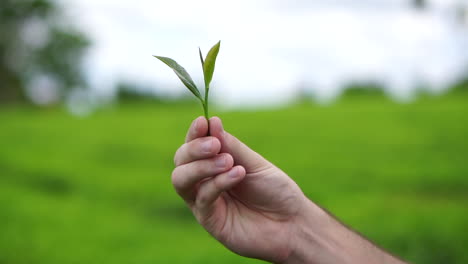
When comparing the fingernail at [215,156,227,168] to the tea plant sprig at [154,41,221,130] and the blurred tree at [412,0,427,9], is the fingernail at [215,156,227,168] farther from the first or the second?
the blurred tree at [412,0,427,9]

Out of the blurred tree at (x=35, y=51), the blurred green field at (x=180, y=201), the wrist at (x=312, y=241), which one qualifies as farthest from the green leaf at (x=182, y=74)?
the blurred tree at (x=35, y=51)

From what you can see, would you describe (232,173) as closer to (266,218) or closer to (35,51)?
(266,218)

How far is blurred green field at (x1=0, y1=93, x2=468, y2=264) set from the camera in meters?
3.90

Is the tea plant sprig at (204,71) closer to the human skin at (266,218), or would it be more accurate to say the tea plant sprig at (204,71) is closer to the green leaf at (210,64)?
the green leaf at (210,64)

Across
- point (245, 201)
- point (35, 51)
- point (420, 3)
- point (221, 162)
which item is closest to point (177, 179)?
point (221, 162)

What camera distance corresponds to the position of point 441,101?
7180 millimetres

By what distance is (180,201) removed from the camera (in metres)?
5.04

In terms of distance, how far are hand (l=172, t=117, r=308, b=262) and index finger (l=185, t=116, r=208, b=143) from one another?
1.2 inches

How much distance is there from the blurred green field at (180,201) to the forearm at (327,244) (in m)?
2.08

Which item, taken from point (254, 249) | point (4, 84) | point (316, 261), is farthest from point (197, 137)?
point (4, 84)

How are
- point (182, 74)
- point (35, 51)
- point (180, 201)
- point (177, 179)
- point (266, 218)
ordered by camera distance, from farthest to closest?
point (35, 51)
point (180, 201)
point (266, 218)
point (177, 179)
point (182, 74)

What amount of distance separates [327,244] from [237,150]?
1.45ft

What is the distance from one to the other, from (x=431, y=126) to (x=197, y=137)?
530 cm

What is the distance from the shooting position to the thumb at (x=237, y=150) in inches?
51.9
